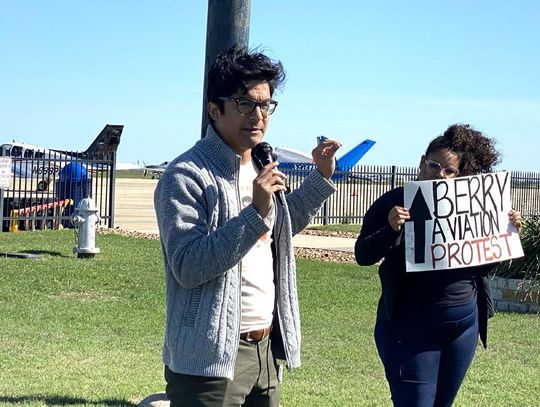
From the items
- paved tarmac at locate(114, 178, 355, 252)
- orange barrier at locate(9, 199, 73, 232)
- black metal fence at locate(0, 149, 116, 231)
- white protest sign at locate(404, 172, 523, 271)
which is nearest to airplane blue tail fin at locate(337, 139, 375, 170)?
paved tarmac at locate(114, 178, 355, 252)

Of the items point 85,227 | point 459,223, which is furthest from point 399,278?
point 85,227

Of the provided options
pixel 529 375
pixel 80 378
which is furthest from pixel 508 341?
pixel 80 378

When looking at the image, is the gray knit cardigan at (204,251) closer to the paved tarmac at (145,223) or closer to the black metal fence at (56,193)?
the paved tarmac at (145,223)

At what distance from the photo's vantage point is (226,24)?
17.6 ft

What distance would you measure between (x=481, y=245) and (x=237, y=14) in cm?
187

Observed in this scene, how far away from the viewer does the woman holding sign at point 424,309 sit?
14.8 ft

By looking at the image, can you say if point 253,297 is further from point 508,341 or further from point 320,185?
point 508,341

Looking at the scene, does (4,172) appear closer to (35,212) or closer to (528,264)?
(35,212)

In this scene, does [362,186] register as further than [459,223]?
Yes

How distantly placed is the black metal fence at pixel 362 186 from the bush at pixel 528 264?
14.2 m

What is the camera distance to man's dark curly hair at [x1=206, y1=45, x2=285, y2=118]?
3.46 m

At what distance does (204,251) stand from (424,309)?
1.69m

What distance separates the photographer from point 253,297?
11.4ft

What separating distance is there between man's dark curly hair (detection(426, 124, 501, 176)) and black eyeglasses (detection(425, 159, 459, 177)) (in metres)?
0.06
